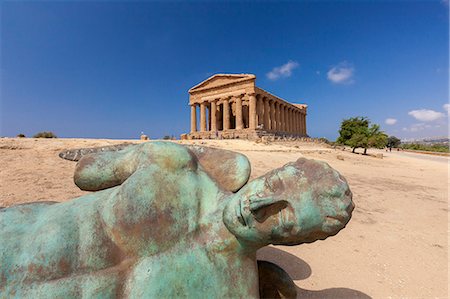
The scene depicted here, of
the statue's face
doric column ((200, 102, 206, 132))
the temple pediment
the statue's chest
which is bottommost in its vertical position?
the statue's chest

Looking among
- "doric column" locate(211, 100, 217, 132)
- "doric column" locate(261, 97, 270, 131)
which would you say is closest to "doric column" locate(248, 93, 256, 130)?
"doric column" locate(261, 97, 270, 131)

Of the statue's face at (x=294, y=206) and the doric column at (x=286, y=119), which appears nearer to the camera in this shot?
the statue's face at (x=294, y=206)

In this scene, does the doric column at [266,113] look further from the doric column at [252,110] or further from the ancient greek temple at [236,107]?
the doric column at [252,110]

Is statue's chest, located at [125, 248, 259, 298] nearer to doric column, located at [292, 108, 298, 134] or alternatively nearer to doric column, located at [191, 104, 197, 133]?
doric column, located at [191, 104, 197, 133]

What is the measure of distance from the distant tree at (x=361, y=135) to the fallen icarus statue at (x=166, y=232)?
3272cm

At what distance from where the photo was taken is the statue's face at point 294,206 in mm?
936

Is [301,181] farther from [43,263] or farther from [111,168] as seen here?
[43,263]

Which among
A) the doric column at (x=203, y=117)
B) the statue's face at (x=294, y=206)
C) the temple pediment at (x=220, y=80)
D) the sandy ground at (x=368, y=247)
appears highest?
the temple pediment at (x=220, y=80)

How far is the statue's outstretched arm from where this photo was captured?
1.22 m

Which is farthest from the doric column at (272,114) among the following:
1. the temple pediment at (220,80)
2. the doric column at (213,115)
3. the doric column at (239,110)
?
the doric column at (213,115)

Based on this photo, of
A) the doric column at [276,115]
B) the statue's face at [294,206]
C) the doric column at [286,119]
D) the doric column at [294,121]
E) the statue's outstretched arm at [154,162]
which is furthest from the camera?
the doric column at [294,121]

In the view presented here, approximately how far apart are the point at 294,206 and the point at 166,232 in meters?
0.60

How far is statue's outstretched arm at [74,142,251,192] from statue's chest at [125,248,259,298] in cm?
39

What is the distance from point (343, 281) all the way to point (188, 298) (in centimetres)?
266
